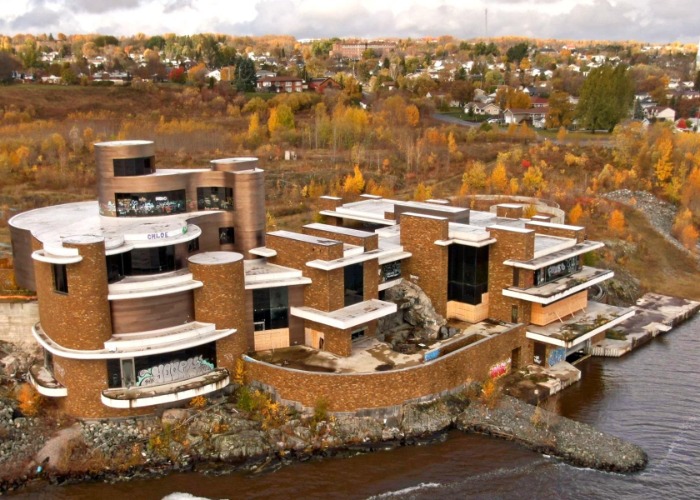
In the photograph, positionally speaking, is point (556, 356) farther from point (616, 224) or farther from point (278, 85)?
point (278, 85)

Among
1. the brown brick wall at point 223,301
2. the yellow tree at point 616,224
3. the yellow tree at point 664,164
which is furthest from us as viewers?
the yellow tree at point 664,164

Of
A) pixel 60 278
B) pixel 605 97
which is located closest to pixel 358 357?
pixel 60 278

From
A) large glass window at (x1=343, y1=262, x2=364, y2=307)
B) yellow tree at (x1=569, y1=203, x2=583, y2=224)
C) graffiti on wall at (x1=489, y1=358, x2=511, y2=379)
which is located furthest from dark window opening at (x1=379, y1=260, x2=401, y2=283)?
yellow tree at (x1=569, y1=203, x2=583, y2=224)

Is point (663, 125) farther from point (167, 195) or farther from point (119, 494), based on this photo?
point (119, 494)

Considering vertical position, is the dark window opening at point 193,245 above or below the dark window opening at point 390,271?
above

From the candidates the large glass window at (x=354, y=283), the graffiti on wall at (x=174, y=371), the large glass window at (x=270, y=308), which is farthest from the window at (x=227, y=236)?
the graffiti on wall at (x=174, y=371)

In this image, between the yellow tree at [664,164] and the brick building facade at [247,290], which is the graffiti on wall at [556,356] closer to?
the brick building facade at [247,290]
